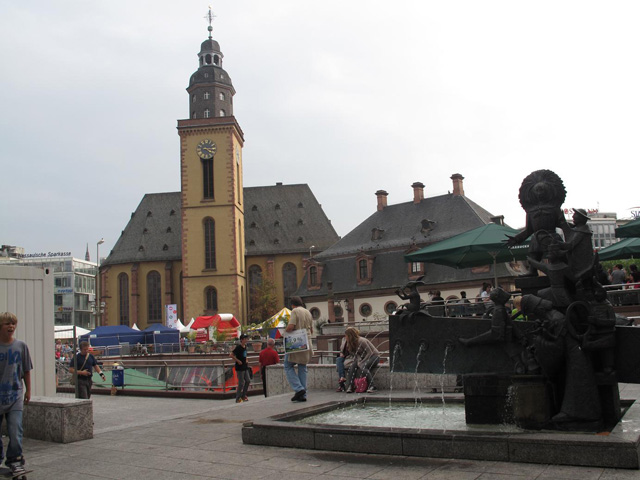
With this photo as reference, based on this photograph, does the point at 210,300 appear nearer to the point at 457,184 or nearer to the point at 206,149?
the point at 206,149

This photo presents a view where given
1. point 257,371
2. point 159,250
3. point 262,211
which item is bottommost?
point 257,371

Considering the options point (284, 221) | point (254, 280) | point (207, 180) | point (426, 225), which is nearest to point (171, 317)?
point (207, 180)

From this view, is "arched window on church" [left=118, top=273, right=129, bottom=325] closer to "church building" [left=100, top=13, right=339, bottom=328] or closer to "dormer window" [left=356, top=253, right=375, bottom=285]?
"church building" [left=100, top=13, right=339, bottom=328]

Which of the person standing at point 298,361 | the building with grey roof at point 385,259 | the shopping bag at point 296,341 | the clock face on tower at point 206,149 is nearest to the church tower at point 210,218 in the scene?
the clock face on tower at point 206,149

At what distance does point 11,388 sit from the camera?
6.75 m

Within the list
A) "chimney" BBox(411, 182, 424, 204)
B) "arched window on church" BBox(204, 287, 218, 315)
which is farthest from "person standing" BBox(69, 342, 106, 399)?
"arched window on church" BBox(204, 287, 218, 315)

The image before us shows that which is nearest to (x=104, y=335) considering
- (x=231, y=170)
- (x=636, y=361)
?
(x=231, y=170)

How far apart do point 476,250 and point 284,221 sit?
64.7 m

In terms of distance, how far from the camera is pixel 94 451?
829 centimetres

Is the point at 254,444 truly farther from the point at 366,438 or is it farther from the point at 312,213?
the point at 312,213

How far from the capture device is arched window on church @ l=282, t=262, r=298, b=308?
73.7 metres

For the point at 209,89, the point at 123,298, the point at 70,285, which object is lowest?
the point at 123,298

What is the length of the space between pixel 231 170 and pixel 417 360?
59358mm

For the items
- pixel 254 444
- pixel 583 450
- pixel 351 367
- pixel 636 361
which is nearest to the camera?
pixel 583 450
